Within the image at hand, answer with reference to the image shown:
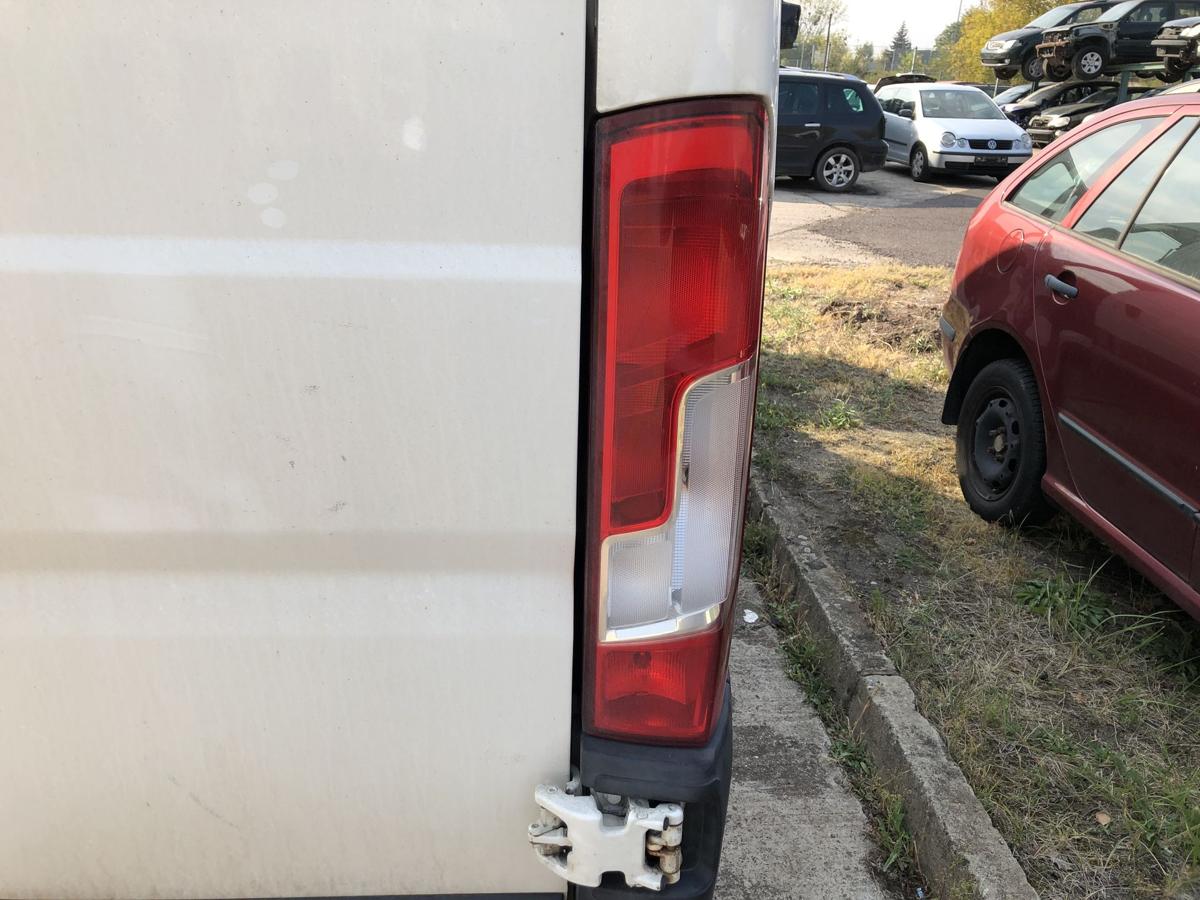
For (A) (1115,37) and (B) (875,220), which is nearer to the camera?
(B) (875,220)

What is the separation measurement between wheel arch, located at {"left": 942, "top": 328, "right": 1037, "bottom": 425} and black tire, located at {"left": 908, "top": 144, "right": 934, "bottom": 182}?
1285 centimetres

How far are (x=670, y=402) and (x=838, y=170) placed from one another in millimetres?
14407

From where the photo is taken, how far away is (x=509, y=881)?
1372mm

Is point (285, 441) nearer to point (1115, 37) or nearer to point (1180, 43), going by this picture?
point (1180, 43)

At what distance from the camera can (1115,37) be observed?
19.0 metres

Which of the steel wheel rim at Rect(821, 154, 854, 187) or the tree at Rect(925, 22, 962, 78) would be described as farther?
the tree at Rect(925, 22, 962, 78)

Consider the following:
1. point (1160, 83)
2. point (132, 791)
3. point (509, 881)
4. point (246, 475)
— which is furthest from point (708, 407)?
point (1160, 83)

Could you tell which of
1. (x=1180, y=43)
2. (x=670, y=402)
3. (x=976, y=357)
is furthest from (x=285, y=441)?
(x=1180, y=43)

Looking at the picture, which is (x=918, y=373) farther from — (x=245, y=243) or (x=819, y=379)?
(x=245, y=243)

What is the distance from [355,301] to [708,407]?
1.47 feet

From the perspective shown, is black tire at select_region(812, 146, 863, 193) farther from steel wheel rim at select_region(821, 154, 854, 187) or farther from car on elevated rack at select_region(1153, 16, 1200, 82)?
car on elevated rack at select_region(1153, 16, 1200, 82)

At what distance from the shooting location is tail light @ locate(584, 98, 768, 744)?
3.60ft

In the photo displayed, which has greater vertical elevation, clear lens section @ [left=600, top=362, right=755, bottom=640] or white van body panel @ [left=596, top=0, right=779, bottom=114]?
white van body panel @ [left=596, top=0, right=779, bottom=114]

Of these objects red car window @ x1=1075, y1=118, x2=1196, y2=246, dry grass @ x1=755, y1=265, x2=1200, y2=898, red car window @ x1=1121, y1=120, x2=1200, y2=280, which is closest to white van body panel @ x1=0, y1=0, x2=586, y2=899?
dry grass @ x1=755, y1=265, x2=1200, y2=898
